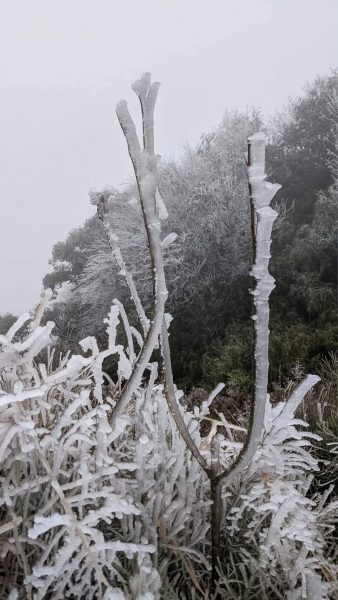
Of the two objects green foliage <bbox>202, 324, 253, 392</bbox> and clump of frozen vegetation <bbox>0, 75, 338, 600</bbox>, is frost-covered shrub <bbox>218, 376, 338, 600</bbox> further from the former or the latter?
green foliage <bbox>202, 324, 253, 392</bbox>

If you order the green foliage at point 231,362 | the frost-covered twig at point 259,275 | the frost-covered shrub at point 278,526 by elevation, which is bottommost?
the green foliage at point 231,362

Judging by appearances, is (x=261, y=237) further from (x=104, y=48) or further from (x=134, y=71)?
(x=104, y=48)

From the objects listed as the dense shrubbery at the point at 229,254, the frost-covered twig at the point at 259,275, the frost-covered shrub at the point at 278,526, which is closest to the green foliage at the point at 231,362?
the dense shrubbery at the point at 229,254

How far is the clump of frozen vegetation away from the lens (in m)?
0.57

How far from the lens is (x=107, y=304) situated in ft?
42.0

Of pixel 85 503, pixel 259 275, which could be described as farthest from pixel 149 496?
pixel 259 275

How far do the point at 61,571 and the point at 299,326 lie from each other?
26.6 ft

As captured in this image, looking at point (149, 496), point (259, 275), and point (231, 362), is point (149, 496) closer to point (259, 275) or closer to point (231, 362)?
point (259, 275)

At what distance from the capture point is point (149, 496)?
73 cm

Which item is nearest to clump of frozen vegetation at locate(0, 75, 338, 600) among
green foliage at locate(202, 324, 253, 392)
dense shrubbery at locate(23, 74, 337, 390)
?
green foliage at locate(202, 324, 253, 392)

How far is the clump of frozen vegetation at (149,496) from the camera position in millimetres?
569

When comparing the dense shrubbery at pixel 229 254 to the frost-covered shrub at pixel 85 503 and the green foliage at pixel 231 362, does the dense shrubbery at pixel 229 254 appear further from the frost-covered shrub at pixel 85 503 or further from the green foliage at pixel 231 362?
the frost-covered shrub at pixel 85 503

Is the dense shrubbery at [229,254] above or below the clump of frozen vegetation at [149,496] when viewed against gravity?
below

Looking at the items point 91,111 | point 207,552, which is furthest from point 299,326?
point 91,111
